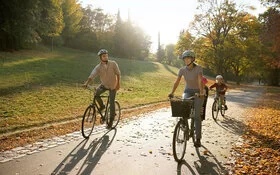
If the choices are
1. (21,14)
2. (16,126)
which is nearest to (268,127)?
(16,126)

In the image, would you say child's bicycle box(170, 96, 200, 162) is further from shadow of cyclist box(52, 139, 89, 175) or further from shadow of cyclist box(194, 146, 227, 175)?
shadow of cyclist box(52, 139, 89, 175)

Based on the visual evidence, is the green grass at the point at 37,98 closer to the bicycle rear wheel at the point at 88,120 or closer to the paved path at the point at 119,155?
the bicycle rear wheel at the point at 88,120

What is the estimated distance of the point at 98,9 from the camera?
62531mm

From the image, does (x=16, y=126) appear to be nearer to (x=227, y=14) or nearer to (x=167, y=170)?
(x=167, y=170)

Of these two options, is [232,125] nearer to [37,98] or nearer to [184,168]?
[184,168]

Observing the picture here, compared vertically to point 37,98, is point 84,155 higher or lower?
lower

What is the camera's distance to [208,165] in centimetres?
532

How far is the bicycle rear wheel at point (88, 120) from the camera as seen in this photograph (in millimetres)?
7101

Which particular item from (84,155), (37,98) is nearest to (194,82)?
(84,155)

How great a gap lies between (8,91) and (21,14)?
7.41m

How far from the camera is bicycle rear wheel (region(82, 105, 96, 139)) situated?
23.3 feet

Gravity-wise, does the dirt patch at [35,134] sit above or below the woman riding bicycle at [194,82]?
below

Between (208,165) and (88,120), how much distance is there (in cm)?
370

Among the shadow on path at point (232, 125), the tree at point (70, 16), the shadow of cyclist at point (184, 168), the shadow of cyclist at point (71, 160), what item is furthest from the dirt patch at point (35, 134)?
the tree at point (70, 16)
